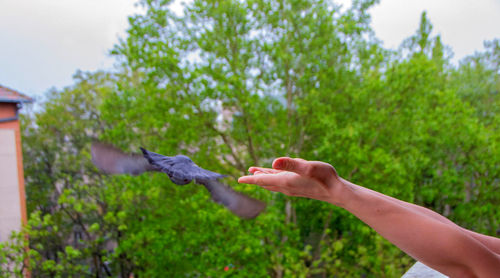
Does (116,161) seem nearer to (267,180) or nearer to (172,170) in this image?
(172,170)

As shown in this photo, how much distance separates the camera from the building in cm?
898

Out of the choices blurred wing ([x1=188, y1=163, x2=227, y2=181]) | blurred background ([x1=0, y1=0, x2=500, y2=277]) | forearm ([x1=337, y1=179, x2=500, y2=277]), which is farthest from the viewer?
blurred background ([x1=0, y1=0, x2=500, y2=277])

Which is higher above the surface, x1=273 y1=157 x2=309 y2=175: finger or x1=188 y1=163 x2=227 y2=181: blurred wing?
x1=188 y1=163 x2=227 y2=181: blurred wing

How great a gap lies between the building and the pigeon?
845 cm

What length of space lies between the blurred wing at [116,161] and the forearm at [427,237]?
119 cm

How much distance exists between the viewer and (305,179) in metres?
1.24

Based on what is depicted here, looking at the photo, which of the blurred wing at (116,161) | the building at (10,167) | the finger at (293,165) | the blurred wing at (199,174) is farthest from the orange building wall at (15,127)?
the finger at (293,165)

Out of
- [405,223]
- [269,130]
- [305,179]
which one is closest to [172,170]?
[305,179]

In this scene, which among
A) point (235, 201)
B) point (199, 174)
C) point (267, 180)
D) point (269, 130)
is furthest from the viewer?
point (269, 130)

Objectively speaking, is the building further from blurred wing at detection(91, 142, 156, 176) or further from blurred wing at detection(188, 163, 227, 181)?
blurred wing at detection(188, 163, 227, 181)

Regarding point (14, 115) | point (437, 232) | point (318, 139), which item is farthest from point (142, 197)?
point (437, 232)

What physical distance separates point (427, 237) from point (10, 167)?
10082 millimetres

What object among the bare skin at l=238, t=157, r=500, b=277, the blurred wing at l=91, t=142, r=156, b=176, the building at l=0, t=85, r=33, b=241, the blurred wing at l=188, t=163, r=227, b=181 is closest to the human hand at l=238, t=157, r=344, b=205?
the bare skin at l=238, t=157, r=500, b=277

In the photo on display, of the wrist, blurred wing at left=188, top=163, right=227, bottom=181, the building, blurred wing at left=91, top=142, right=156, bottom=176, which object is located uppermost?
the building
